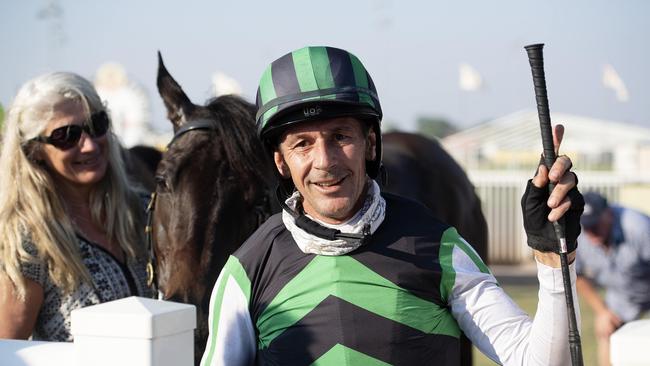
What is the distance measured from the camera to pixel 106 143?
153 inches

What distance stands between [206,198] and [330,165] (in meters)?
1.52

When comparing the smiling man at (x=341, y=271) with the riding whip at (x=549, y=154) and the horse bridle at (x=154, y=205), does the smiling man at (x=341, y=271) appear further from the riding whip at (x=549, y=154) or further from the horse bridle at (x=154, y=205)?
the horse bridle at (x=154, y=205)

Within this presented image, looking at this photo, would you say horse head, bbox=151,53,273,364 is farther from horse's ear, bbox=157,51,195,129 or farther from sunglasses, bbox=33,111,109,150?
sunglasses, bbox=33,111,109,150

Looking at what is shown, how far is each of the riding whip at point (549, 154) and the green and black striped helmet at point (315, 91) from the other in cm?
52

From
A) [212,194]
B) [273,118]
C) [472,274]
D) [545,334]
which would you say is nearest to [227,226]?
[212,194]

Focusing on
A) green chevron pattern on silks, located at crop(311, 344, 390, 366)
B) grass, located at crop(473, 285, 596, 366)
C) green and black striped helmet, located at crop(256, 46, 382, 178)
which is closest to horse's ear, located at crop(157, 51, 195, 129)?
green and black striped helmet, located at crop(256, 46, 382, 178)

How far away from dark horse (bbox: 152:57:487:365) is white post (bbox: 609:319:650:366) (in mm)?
1753

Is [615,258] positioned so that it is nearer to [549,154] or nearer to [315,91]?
[315,91]

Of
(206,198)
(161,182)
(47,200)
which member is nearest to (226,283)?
(206,198)

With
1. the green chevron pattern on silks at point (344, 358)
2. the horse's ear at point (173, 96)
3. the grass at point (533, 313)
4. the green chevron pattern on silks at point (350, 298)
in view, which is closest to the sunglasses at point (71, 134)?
the horse's ear at point (173, 96)

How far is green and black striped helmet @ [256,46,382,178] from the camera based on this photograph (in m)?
2.18

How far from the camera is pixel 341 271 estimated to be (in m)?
2.12

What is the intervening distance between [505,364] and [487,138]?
41.2m

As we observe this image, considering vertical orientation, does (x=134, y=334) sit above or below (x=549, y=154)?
below
